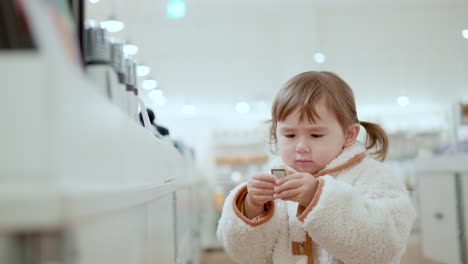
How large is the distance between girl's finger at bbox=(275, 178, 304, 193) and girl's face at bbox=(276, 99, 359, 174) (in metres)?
0.14

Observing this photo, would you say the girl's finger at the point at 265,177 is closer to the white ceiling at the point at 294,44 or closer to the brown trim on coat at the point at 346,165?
the brown trim on coat at the point at 346,165

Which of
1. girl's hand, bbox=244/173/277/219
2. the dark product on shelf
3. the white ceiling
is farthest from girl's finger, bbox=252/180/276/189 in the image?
the white ceiling

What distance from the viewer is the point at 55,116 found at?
0.39m

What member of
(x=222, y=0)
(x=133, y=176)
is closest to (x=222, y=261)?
(x=222, y=0)

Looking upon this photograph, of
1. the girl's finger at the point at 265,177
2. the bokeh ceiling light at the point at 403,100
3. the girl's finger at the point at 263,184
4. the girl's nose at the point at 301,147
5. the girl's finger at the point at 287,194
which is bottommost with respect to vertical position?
the girl's finger at the point at 287,194

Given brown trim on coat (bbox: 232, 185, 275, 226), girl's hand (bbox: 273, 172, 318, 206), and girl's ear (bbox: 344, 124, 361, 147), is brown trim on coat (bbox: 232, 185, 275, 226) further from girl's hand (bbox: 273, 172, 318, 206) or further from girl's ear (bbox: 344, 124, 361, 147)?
girl's ear (bbox: 344, 124, 361, 147)

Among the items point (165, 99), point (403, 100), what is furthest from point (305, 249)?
point (165, 99)

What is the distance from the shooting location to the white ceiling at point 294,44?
2754 millimetres

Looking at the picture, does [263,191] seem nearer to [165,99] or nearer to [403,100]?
[403,100]

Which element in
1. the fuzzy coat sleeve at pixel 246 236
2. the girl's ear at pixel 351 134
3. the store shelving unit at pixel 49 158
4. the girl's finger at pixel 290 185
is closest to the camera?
the store shelving unit at pixel 49 158

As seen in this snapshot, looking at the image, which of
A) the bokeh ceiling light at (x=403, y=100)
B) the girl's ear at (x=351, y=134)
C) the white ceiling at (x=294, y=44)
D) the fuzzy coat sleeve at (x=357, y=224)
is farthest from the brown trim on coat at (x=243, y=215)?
the bokeh ceiling light at (x=403, y=100)

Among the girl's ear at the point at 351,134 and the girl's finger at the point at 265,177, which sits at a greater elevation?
the girl's ear at the point at 351,134

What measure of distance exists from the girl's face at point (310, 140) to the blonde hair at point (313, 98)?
0.01 metres

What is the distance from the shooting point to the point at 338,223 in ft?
3.18
